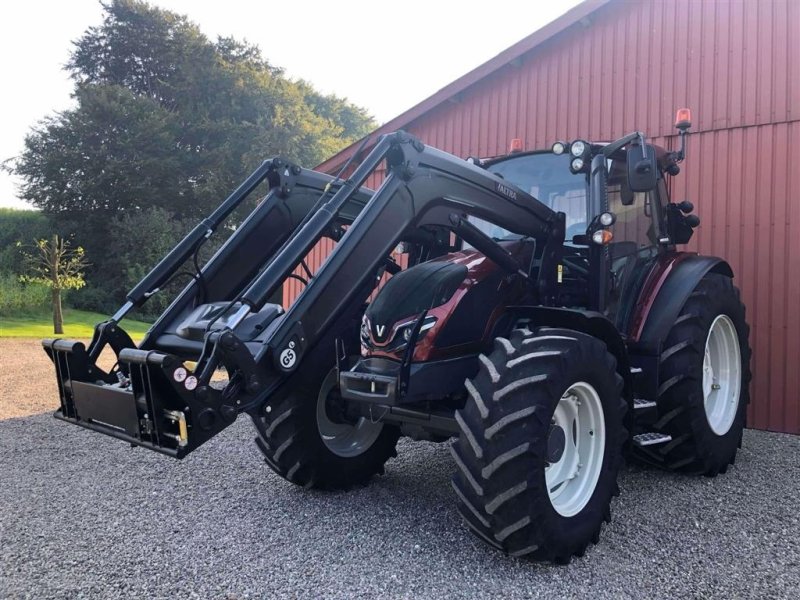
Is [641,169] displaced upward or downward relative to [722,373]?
upward

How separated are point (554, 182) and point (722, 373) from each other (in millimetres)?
2326

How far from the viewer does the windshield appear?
4355 millimetres

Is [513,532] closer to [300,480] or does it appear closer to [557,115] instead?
[300,480]

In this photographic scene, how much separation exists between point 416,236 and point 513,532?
2150mm

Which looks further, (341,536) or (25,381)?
(25,381)

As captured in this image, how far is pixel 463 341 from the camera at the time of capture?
365cm

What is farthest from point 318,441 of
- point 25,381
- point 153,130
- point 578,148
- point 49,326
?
point 153,130

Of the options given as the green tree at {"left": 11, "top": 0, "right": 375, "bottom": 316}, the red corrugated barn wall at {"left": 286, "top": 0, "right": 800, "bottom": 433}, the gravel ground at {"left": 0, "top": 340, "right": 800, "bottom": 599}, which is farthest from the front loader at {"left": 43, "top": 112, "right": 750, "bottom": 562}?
the green tree at {"left": 11, "top": 0, "right": 375, "bottom": 316}

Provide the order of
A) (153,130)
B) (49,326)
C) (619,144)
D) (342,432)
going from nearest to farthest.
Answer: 1. (619,144)
2. (342,432)
3. (49,326)
4. (153,130)

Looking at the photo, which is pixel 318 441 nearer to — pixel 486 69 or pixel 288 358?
pixel 288 358

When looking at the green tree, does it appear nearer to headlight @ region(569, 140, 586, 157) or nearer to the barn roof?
the barn roof

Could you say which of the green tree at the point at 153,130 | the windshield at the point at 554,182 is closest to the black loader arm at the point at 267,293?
the windshield at the point at 554,182

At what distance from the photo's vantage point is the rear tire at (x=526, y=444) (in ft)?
9.91

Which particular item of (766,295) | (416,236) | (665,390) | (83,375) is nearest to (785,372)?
(766,295)
